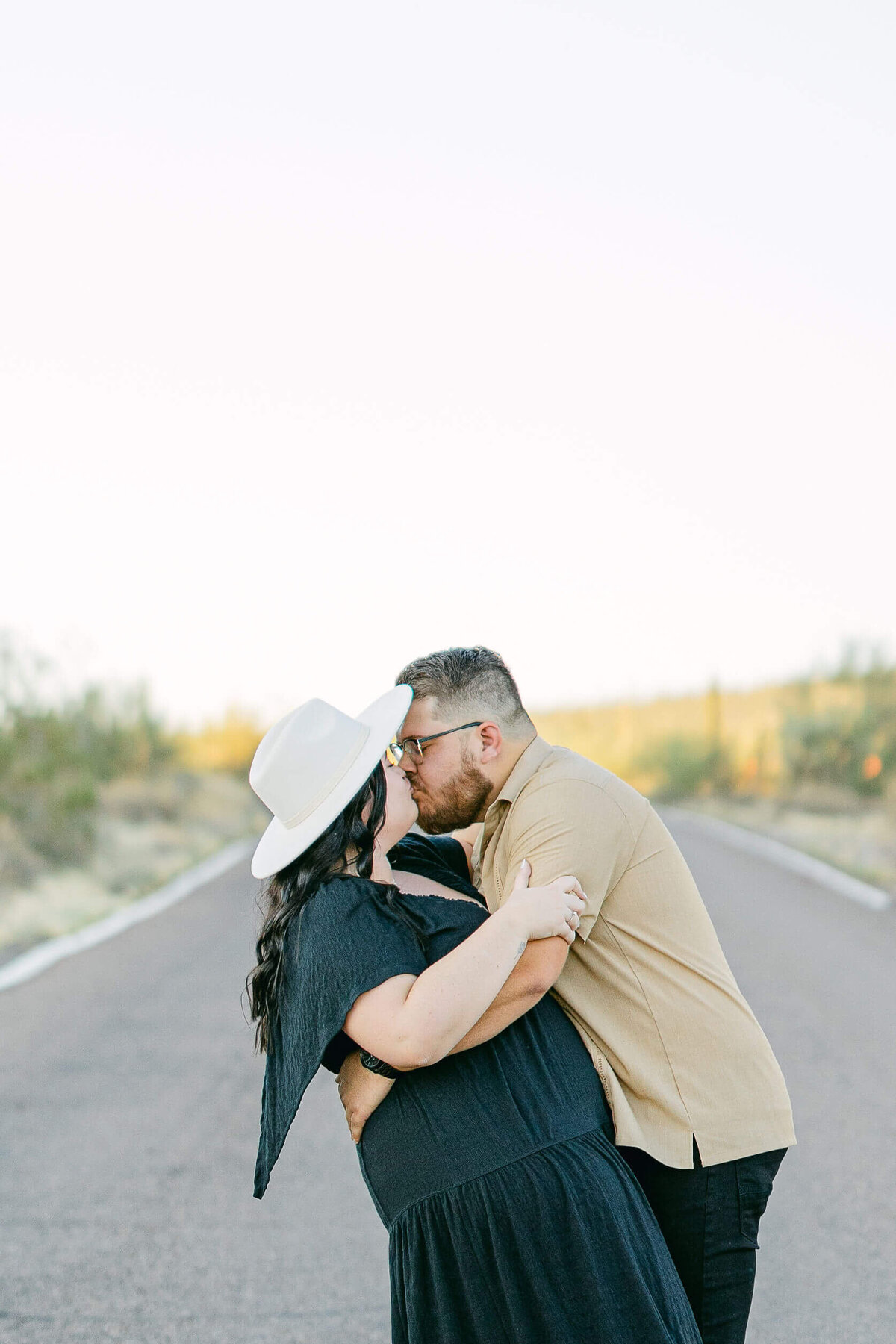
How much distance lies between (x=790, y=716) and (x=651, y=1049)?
1447 inches

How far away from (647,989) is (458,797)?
613 millimetres

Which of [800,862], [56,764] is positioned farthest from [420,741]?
[56,764]

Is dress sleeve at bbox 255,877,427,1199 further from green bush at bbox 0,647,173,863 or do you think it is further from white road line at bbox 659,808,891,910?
green bush at bbox 0,647,173,863

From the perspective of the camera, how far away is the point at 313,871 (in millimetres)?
2672

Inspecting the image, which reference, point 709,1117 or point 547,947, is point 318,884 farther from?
point 709,1117

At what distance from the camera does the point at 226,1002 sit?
30.1ft

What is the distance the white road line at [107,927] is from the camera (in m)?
10.5

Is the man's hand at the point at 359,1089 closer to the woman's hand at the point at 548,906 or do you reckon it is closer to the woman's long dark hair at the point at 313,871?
the woman's long dark hair at the point at 313,871

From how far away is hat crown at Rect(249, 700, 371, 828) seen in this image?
107 inches

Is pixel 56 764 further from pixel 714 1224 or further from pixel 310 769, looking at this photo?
pixel 714 1224

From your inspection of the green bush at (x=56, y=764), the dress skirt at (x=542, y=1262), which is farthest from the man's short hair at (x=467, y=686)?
the green bush at (x=56, y=764)

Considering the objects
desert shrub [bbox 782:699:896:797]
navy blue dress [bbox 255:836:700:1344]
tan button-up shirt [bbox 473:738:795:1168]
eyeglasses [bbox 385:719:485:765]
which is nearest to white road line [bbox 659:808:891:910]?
desert shrub [bbox 782:699:896:797]

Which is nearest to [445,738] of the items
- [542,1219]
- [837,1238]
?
[542,1219]

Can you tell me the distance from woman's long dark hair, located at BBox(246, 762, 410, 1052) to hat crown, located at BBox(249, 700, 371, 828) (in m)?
0.07
